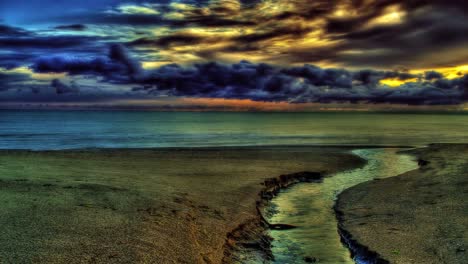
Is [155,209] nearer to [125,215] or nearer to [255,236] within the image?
[125,215]

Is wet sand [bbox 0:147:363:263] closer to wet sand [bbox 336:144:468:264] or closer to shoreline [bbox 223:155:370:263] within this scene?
shoreline [bbox 223:155:370:263]

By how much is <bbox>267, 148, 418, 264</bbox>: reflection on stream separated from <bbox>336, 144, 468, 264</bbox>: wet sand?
65cm

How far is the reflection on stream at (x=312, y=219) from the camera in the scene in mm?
13866

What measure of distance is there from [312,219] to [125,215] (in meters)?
8.28

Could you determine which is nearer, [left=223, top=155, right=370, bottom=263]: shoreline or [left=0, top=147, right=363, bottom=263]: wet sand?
[left=0, top=147, right=363, bottom=263]: wet sand

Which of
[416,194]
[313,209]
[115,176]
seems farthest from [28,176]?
[416,194]

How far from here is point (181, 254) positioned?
11961mm

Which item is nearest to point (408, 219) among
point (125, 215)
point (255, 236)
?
point (255, 236)

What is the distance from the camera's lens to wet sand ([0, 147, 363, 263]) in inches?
443

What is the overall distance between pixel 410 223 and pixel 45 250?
42.6ft

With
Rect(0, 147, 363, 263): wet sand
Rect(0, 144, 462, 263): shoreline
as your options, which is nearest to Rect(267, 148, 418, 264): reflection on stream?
Rect(0, 144, 462, 263): shoreline

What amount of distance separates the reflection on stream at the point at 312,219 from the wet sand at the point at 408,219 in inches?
25.8

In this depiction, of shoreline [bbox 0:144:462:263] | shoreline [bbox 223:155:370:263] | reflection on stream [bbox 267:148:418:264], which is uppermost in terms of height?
shoreline [bbox 0:144:462:263]

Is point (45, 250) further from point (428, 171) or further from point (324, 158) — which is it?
point (324, 158)
